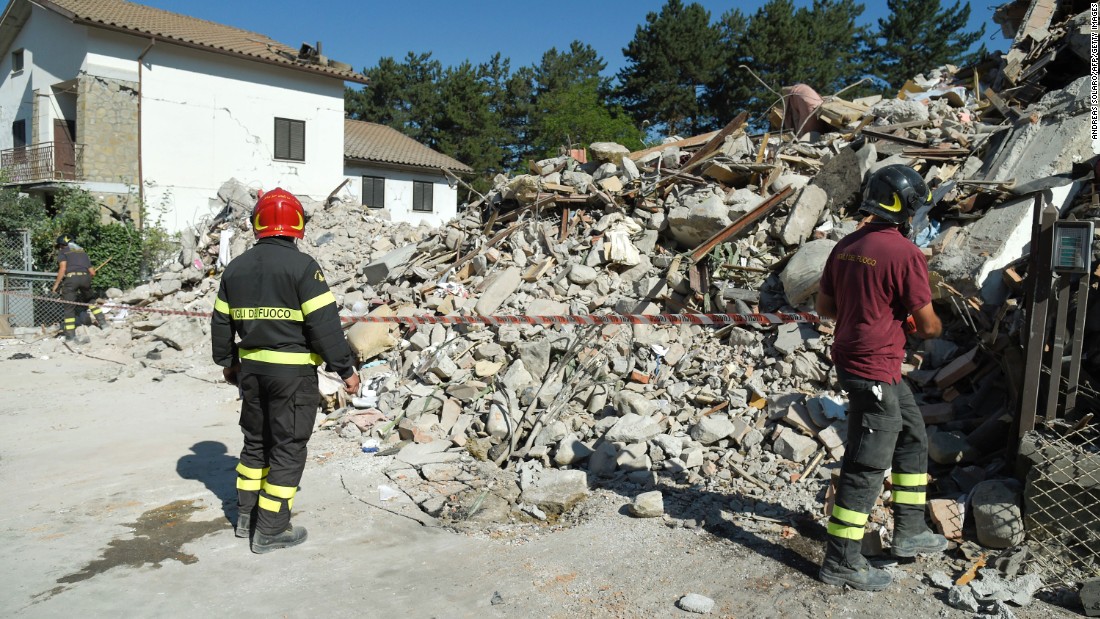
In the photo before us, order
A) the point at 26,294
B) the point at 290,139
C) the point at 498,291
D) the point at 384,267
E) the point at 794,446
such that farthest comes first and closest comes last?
1. the point at 290,139
2. the point at 26,294
3. the point at 384,267
4. the point at 498,291
5. the point at 794,446

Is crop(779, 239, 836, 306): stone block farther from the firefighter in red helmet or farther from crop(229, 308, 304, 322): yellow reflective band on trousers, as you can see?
crop(229, 308, 304, 322): yellow reflective band on trousers

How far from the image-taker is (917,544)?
3.55 meters

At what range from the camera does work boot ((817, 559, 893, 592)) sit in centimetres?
331

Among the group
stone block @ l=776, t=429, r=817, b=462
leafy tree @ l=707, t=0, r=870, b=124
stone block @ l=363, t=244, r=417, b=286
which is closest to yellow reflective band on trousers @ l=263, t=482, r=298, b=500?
stone block @ l=776, t=429, r=817, b=462

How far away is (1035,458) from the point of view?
3.55 m

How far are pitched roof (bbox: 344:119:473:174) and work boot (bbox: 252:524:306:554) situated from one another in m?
23.2

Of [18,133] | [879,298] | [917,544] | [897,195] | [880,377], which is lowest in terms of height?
[917,544]

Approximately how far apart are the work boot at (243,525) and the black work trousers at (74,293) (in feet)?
30.2

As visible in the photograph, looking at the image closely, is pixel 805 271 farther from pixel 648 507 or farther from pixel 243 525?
pixel 243 525

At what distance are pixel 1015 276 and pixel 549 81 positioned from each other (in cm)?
4163

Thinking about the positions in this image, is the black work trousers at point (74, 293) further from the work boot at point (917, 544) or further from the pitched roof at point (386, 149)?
the pitched roof at point (386, 149)

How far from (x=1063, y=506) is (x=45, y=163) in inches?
931

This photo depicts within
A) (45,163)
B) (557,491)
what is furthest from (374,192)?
(557,491)

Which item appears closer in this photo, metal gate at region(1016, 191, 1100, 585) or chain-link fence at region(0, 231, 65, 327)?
metal gate at region(1016, 191, 1100, 585)
